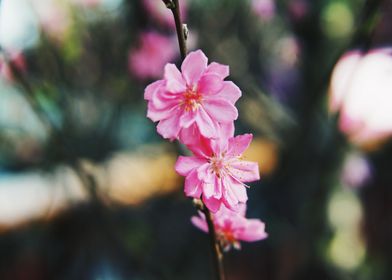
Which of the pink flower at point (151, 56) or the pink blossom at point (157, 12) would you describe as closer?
the pink flower at point (151, 56)

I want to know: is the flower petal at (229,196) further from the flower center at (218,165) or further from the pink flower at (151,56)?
the pink flower at (151,56)

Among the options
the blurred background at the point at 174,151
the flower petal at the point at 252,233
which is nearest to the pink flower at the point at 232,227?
the flower petal at the point at 252,233

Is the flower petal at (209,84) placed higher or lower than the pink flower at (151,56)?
lower

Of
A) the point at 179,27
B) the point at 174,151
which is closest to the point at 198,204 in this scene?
the point at 179,27

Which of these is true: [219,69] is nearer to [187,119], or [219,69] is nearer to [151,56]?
[187,119]

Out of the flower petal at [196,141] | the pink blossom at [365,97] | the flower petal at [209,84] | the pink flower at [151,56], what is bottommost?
the flower petal at [196,141]

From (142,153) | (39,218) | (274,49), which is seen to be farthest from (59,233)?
(274,49)
